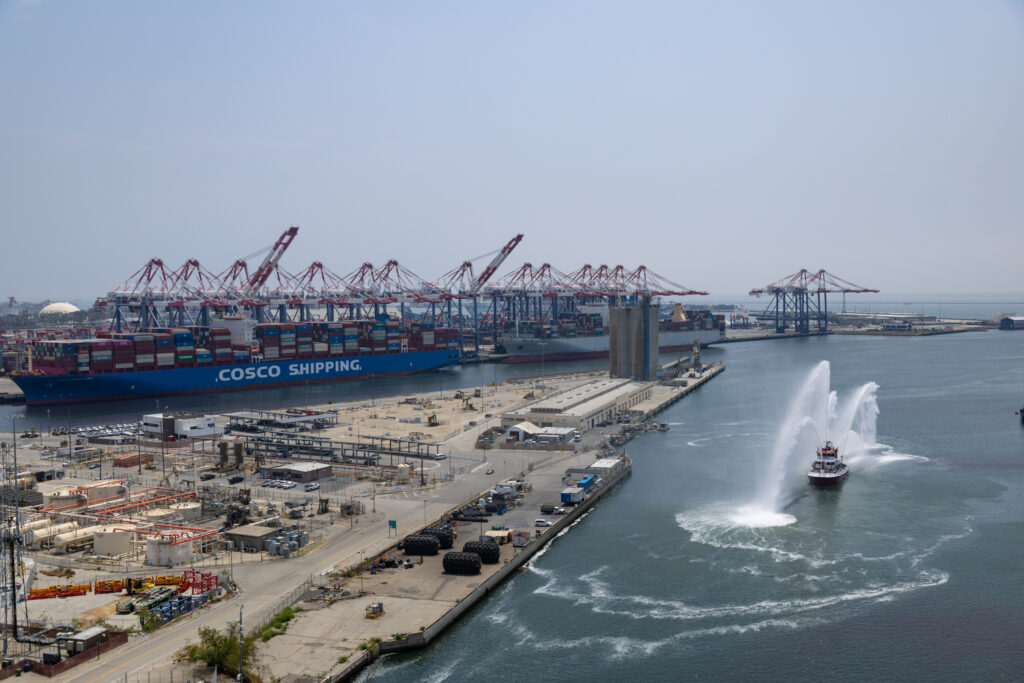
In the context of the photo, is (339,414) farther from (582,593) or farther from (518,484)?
(582,593)

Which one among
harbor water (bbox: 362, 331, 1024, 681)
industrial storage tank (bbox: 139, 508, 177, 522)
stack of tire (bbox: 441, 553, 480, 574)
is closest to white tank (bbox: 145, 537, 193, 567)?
industrial storage tank (bbox: 139, 508, 177, 522)

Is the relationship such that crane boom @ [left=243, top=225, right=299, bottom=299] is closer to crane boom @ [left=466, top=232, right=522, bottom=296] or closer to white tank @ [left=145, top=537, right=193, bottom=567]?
crane boom @ [left=466, top=232, right=522, bottom=296]

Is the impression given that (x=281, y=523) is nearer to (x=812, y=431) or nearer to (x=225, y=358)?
(x=812, y=431)

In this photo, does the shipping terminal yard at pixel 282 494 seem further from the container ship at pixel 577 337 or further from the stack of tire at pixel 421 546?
the container ship at pixel 577 337

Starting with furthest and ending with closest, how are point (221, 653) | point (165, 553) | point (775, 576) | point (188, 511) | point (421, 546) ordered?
point (188, 511)
point (421, 546)
point (165, 553)
point (775, 576)
point (221, 653)

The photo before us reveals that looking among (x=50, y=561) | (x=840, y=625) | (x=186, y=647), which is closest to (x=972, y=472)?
(x=840, y=625)

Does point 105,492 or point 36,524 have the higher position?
point 105,492

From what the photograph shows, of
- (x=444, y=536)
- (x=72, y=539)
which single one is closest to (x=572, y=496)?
(x=444, y=536)
